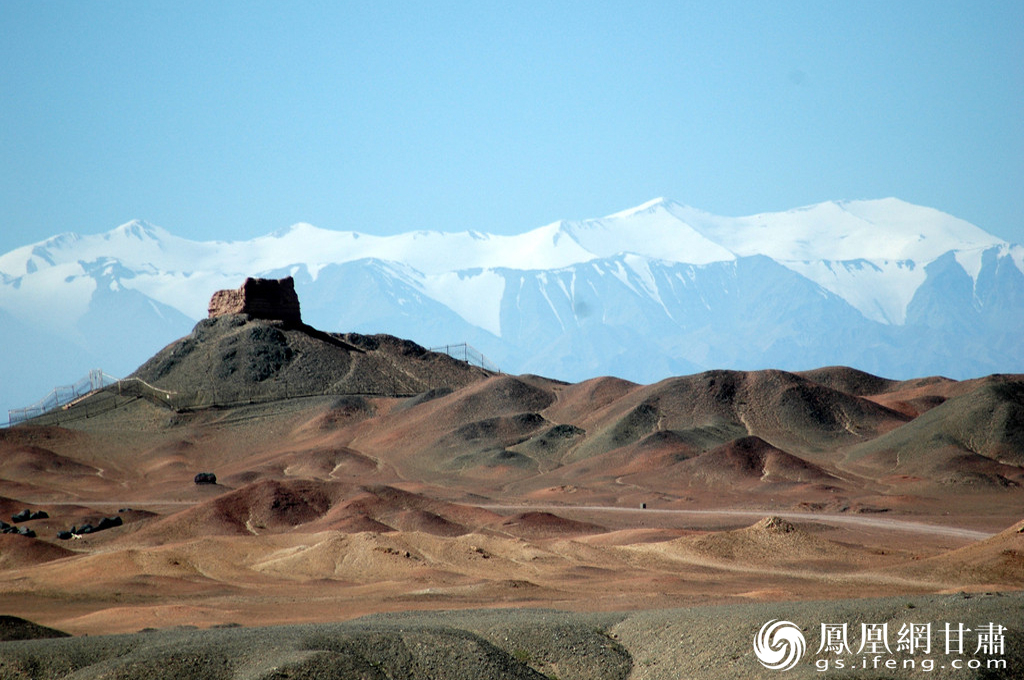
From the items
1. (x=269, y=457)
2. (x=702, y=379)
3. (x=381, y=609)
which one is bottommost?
(x=381, y=609)

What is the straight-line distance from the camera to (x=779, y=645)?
16375 millimetres

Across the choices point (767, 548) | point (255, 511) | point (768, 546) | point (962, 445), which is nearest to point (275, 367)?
point (255, 511)

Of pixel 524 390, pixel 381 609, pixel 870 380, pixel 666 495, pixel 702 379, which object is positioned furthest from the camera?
pixel 870 380

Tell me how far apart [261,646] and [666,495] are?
46671mm

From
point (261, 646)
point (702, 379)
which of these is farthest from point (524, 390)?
point (261, 646)

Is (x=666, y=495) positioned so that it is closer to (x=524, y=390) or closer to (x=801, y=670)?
(x=524, y=390)

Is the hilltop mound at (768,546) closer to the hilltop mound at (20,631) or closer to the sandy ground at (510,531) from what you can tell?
the sandy ground at (510,531)

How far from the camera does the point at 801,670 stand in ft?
Answer: 50.3

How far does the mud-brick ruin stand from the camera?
372ft

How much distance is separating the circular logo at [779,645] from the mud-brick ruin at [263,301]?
10022 centimetres

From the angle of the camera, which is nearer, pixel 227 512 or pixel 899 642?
pixel 899 642

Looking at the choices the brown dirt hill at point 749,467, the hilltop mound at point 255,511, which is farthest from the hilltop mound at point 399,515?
the brown dirt hill at point 749,467

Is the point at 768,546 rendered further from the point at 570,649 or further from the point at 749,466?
the point at 749,466

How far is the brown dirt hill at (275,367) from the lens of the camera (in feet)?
328
